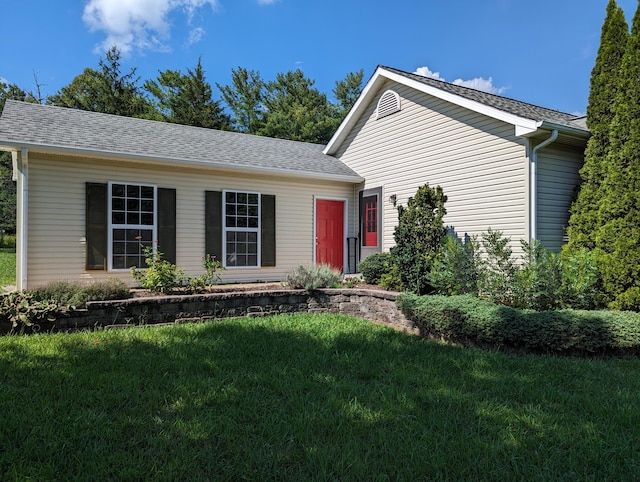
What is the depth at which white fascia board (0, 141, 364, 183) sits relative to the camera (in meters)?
6.69

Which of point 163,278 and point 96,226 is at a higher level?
point 96,226

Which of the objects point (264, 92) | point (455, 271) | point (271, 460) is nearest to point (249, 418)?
point (271, 460)

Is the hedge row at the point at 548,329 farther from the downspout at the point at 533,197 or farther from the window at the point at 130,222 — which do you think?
the window at the point at 130,222

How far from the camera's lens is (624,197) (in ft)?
17.7

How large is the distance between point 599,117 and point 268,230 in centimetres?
641

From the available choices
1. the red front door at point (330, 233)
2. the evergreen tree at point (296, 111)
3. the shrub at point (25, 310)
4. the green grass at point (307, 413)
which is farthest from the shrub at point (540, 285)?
the evergreen tree at point (296, 111)

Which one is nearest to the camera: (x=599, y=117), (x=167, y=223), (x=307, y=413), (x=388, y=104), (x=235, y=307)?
(x=307, y=413)

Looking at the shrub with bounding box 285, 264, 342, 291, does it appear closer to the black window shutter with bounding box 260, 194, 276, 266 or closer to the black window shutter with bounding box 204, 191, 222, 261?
the black window shutter with bounding box 260, 194, 276, 266

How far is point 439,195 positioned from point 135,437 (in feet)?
19.4

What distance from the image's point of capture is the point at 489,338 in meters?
4.61

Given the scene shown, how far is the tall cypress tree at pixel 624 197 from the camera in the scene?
5176 millimetres

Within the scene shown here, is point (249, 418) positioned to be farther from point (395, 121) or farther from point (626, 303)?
point (395, 121)

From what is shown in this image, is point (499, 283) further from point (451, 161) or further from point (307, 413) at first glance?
point (307, 413)

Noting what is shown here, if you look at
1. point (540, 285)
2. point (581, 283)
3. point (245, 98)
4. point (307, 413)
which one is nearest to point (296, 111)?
point (245, 98)
